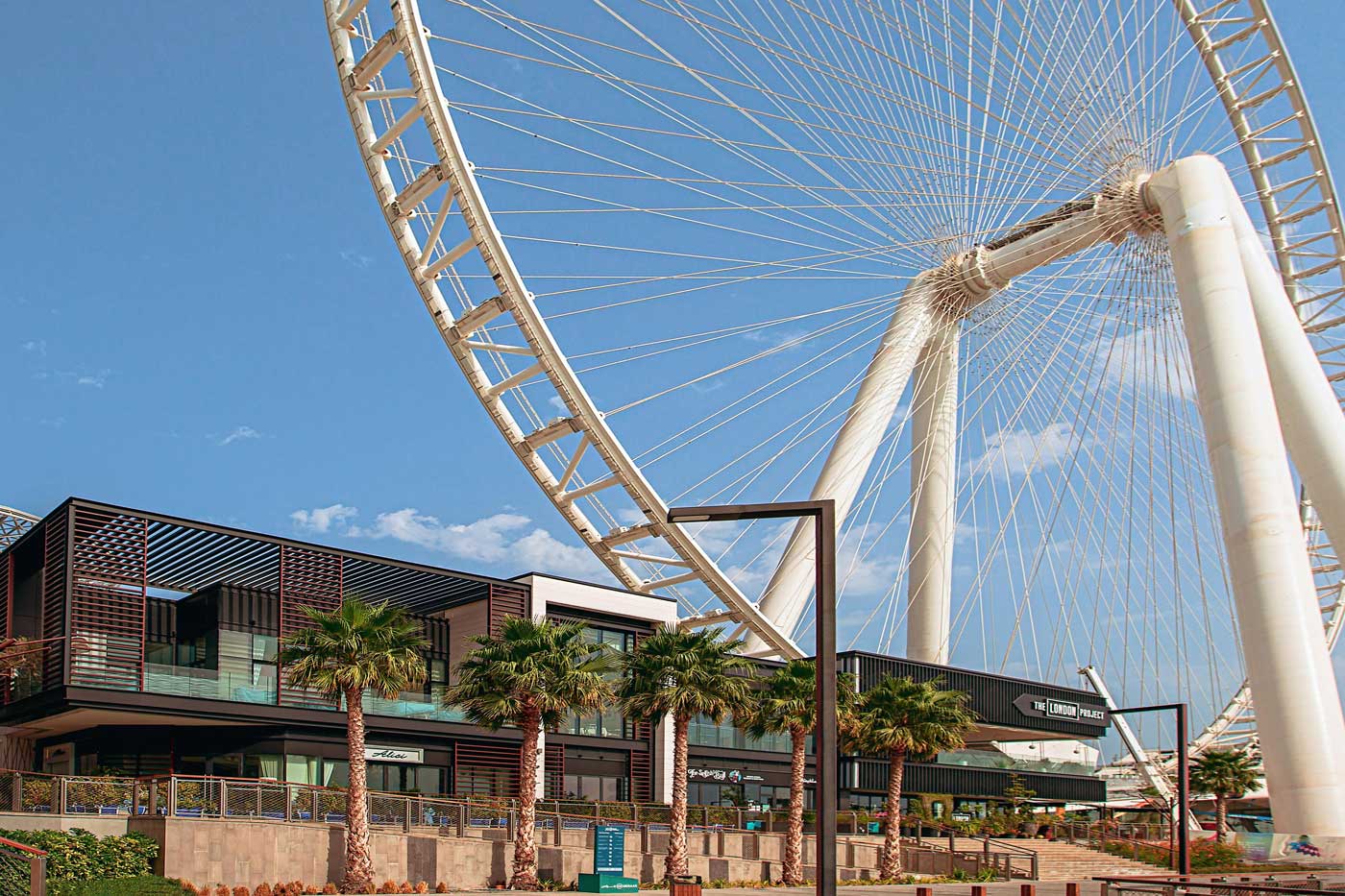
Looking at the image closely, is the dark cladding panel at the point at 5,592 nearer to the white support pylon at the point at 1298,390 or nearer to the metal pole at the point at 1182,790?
the metal pole at the point at 1182,790

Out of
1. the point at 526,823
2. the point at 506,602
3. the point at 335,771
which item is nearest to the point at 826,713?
the point at 526,823

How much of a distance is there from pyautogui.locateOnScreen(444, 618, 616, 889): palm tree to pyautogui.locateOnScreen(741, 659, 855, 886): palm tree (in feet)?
23.7

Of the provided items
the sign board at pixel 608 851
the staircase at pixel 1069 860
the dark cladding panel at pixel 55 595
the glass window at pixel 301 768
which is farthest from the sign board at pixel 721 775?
the dark cladding panel at pixel 55 595

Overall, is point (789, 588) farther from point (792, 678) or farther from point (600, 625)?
point (600, 625)

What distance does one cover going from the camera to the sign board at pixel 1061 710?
68.4 meters

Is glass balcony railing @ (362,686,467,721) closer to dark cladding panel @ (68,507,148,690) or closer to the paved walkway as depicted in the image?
dark cladding panel @ (68,507,148,690)

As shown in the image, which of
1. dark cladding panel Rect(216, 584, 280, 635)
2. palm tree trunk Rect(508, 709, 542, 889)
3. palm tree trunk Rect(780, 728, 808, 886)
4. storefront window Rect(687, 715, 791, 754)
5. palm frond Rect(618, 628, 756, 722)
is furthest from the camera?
storefront window Rect(687, 715, 791, 754)

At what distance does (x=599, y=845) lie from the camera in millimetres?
36625

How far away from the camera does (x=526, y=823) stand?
36094 millimetres

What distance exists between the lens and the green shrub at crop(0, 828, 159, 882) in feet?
90.6

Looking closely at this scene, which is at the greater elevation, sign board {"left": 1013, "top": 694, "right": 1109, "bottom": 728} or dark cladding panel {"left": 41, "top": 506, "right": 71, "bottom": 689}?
dark cladding panel {"left": 41, "top": 506, "right": 71, "bottom": 689}

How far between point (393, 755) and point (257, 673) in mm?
5147

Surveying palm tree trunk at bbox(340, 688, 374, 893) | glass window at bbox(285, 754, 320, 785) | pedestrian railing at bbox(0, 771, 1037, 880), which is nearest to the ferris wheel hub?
pedestrian railing at bbox(0, 771, 1037, 880)

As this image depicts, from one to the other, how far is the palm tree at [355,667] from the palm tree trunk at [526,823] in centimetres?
354
